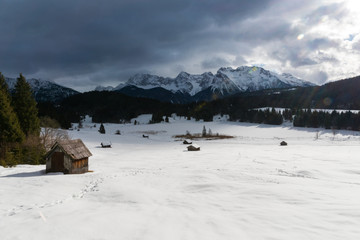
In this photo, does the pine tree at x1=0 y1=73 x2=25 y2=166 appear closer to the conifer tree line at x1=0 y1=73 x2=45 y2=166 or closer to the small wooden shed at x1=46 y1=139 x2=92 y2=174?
the conifer tree line at x1=0 y1=73 x2=45 y2=166

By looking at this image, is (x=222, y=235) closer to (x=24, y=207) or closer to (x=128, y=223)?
(x=128, y=223)

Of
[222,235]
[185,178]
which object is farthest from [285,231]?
[185,178]

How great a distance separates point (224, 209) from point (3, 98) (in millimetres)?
33556

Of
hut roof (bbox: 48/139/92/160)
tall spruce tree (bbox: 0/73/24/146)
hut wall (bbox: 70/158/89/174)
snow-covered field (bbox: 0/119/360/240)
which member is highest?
tall spruce tree (bbox: 0/73/24/146)

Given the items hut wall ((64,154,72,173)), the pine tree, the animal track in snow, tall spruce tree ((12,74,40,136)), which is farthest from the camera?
tall spruce tree ((12,74,40,136))

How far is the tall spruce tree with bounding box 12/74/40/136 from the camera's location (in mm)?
34281

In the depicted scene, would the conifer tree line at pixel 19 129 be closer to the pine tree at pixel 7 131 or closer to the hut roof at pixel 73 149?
the pine tree at pixel 7 131

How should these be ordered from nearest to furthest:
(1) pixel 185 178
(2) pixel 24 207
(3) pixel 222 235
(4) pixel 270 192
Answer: (3) pixel 222 235 → (2) pixel 24 207 → (4) pixel 270 192 → (1) pixel 185 178

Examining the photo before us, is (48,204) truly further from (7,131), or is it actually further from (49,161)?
(7,131)

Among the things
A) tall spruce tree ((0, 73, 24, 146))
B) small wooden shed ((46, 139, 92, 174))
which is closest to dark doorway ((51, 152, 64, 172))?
small wooden shed ((46, 139, 92, 174))

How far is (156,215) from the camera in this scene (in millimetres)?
9531

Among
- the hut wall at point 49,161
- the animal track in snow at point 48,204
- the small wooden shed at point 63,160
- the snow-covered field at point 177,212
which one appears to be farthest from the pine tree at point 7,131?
the animal track in snow at point 48,204

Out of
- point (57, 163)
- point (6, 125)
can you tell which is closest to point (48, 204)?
point (57, 163)

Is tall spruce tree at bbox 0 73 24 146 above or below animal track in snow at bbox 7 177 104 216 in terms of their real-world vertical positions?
above
